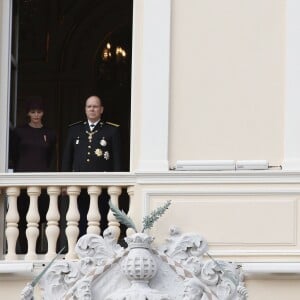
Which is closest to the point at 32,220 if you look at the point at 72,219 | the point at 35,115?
the point at 72,219

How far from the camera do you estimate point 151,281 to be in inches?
741

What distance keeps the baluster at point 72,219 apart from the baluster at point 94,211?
12cm

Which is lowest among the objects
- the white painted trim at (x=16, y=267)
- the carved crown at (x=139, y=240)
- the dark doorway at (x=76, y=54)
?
the white painted trim at (x=16, y=267)

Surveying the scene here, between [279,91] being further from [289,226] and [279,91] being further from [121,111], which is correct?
[121,111]

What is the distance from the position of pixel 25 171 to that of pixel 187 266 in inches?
89.3

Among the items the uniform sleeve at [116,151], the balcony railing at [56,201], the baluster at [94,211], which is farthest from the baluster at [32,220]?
the uniform sleeve at [116,151]

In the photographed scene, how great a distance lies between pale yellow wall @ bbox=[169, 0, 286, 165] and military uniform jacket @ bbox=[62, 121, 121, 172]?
30.0 inches

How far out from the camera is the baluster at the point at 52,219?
64.2 feet

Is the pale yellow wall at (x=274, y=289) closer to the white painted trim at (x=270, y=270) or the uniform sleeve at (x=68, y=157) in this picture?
the white painted trim at (x=270, y=270)

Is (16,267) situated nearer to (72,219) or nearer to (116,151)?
(72,219)

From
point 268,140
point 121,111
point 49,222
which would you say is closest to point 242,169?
point 268,140

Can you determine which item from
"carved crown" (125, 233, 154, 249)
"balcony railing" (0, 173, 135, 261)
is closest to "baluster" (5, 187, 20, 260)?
"balcony railing" (0, 173, 135, 261)

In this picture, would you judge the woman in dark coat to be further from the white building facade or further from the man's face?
the man's face

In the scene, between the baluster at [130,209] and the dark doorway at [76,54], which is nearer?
the baluster at [130,209]
